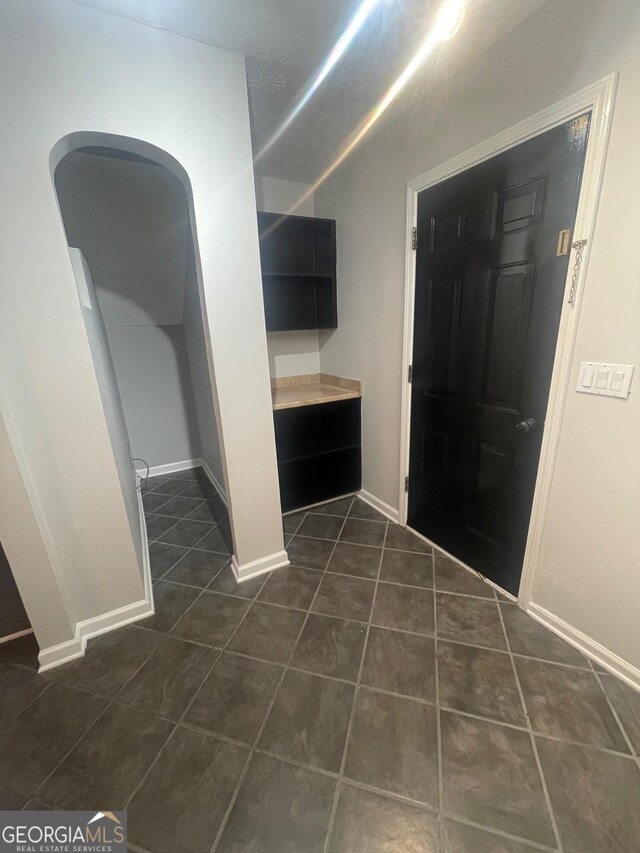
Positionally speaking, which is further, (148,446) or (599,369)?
(148,446)

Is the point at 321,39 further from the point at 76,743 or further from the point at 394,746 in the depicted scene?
the point at 76,743

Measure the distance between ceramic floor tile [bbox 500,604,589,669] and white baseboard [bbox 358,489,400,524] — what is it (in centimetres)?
91

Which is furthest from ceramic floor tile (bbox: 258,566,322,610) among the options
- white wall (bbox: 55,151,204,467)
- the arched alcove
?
white wall (bbox: 55,151,204,467)

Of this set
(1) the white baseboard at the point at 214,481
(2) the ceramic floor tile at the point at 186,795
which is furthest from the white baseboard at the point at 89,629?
(1) the white baseboard at the point at 214,481

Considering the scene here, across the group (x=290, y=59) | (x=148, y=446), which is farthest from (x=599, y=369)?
(x=148, y=446)

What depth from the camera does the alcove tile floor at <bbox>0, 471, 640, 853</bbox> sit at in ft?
3.10

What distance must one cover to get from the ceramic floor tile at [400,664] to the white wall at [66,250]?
3.80 ft

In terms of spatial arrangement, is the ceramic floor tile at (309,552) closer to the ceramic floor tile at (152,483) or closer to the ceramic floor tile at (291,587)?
the ceramic floor tile at (291,587)

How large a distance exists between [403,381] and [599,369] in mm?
1021

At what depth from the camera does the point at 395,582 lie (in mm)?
1829

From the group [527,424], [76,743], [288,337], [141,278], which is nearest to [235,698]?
[76,743]

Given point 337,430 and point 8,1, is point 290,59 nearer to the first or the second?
point 8,1

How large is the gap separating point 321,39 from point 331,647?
258 cm

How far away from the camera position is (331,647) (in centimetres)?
147
